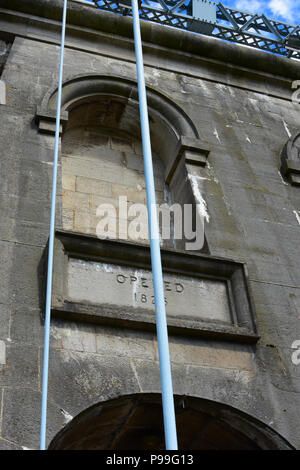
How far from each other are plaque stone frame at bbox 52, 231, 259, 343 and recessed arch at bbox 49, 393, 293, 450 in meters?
0.75

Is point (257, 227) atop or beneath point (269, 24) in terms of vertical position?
beneath

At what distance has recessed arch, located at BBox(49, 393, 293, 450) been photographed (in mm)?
6020

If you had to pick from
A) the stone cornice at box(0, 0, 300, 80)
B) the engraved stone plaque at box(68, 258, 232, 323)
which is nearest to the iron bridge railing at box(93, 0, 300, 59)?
the stone cornice at box(0, 0, 300, 80)

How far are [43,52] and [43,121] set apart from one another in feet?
5.81

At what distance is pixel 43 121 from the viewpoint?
326 inches

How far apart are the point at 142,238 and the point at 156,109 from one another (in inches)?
85.0

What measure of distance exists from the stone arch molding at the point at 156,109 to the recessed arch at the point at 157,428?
3.62 meters

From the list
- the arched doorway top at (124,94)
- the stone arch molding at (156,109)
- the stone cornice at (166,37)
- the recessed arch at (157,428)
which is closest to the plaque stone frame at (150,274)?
the recessed arch at (157,428)

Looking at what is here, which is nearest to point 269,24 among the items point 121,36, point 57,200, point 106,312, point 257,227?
point 121,36

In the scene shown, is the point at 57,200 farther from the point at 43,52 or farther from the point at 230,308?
the point at 43,52

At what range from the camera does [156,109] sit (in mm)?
9469

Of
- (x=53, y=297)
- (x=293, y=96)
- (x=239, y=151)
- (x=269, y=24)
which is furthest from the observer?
(x=269, y=24)

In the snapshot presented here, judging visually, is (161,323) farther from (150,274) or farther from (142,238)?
(142,238)

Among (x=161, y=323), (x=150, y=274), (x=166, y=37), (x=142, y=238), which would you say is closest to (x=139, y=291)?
(x=150, y=274)
